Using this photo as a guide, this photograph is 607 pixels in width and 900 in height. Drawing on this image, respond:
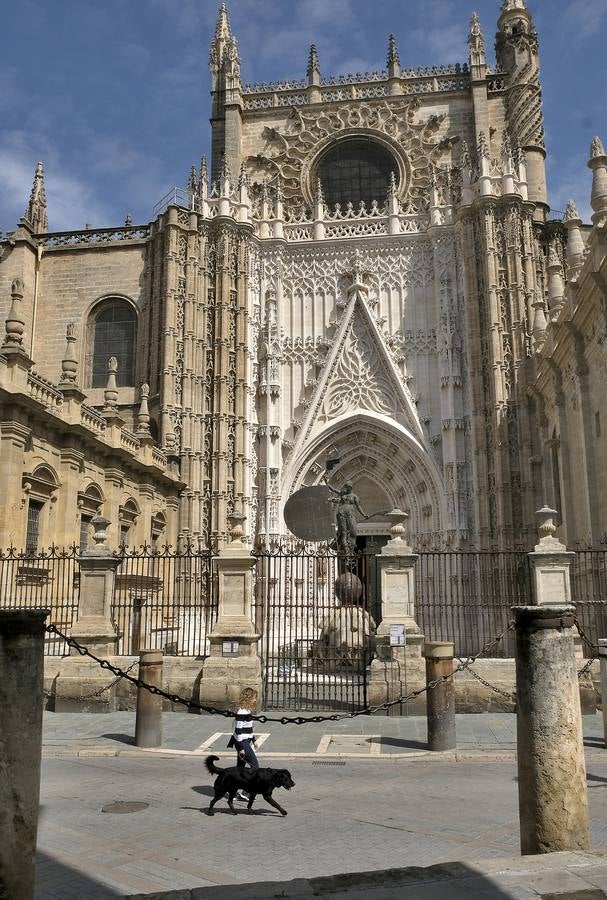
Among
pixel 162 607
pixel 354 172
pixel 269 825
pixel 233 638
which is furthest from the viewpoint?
pixel 354 172

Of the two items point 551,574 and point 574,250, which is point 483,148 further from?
point 551,574

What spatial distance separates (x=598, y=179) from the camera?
16.8 m

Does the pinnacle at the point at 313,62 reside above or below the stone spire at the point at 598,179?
above

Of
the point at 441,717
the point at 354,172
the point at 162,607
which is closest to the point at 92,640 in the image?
the point at 162,607

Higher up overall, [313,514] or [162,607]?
[313,514]

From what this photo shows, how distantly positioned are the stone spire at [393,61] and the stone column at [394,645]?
2550 centimetres

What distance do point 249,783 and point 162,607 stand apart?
7243mm

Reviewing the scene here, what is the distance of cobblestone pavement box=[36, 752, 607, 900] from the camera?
527cm

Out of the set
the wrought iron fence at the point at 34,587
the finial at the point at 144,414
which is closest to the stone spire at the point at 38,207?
the finial at the point at 144,414

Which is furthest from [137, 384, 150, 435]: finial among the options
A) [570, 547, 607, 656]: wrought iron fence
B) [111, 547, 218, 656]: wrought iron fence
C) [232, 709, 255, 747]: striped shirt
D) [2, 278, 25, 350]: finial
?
[232, 709, 255, 747]: striped shirt

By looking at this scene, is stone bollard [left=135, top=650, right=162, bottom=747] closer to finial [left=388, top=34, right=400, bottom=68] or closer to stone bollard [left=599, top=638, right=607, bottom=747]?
stone bollard [left=599, top=638, right=607, bottom=747]

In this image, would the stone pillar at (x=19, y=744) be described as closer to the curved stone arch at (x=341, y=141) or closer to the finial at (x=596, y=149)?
the finial at (x=596, y=149)

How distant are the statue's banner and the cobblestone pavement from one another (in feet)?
27.8

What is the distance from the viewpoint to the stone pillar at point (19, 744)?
4070 mm
